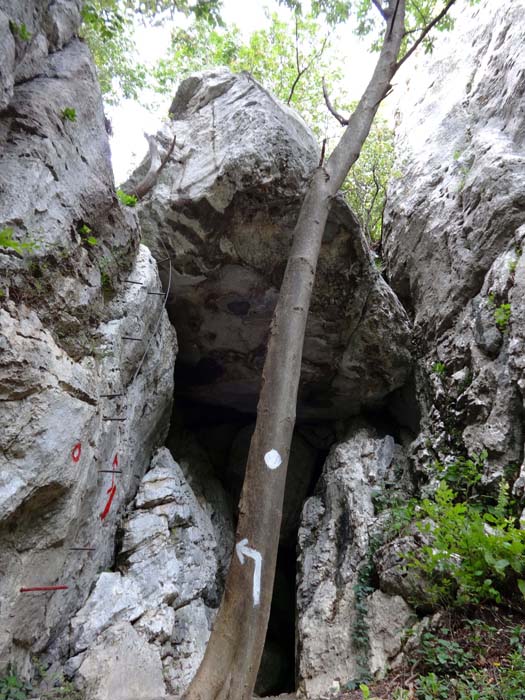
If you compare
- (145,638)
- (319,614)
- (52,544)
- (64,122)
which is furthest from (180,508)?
(64,122)

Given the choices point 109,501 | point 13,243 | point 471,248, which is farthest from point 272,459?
point 471,248

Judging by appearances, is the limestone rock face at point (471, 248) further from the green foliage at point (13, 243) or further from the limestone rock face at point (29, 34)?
the limestone rock face at point (29, 34)

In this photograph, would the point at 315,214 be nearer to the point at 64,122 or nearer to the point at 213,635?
the point at 64,122

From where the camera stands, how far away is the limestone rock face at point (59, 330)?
338 cm

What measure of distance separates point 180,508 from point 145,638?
76.4 inches

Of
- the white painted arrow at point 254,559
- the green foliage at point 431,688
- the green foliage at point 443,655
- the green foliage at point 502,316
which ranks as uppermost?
the green foliage at point 502,316

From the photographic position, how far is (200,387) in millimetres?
9352

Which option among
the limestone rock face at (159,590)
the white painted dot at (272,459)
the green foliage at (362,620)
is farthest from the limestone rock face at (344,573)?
Answer: the white painted dot at (272,459)

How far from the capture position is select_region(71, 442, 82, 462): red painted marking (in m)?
3.79

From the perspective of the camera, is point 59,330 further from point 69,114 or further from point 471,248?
point 471,248

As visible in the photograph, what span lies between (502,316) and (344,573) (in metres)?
3.90

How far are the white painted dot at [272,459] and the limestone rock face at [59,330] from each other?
1678mm

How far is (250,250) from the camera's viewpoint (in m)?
6.97

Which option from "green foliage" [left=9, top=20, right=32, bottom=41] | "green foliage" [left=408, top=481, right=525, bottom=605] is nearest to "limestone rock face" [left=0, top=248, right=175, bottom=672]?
"green foliage" [left=9, top=20, right=32, bottom=41]
